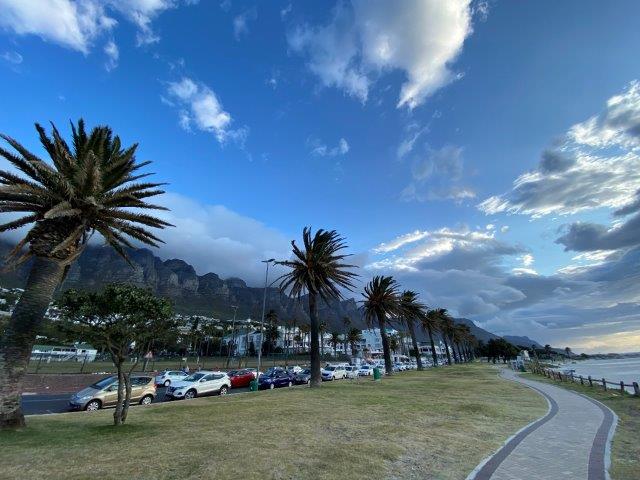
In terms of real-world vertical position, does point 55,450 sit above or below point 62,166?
below

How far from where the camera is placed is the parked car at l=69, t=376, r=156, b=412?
19.2 m

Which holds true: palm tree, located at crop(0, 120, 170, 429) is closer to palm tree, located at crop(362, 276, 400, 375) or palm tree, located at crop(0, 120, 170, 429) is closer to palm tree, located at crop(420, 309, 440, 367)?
palm tree, located at crop(362, 276, 400, 375)

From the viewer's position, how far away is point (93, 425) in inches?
516

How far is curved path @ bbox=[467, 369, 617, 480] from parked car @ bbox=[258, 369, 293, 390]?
2591 centimetres

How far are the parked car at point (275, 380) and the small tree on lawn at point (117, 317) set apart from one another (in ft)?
77.2

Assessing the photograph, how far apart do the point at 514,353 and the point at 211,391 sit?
15020cm

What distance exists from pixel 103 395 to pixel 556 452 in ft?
68.1

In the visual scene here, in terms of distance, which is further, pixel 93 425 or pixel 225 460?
pixel 93 425

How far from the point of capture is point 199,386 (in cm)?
2769

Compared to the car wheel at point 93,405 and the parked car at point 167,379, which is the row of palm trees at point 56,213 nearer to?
the car wheel at point 93,405

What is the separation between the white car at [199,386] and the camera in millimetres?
26203

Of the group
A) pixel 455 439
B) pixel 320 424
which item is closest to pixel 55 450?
pixel 320 424

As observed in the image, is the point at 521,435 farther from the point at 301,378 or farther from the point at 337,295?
the point at 301,378

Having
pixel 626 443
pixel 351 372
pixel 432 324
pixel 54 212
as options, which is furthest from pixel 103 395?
pixel 432 324
